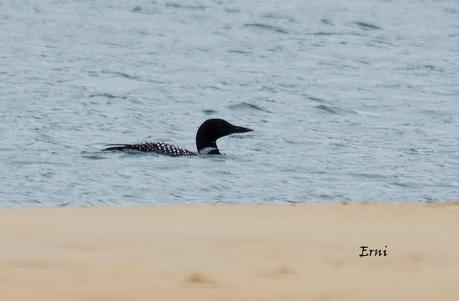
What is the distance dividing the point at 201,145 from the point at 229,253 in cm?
900

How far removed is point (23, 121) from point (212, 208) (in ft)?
31.3

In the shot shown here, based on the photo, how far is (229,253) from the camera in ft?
20.6

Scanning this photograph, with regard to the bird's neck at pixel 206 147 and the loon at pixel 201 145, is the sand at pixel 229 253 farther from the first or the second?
the bird's neck at pixel 206 147

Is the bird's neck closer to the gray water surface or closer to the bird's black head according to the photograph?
the bird's black head

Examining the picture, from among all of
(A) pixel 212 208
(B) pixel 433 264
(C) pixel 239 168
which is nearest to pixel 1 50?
(C) pixel 239 168

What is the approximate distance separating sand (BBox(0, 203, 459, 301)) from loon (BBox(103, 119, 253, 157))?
6.58m

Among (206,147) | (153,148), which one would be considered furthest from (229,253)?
(206,147)

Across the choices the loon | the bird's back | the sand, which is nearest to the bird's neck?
the loon

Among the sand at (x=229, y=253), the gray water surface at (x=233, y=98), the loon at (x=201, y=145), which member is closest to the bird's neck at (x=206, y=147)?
the loon at (x=201, y=145)

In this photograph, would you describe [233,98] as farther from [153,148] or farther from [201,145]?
[153,148]

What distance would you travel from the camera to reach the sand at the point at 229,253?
18.1 feet

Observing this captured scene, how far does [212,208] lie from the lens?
26.0 feet

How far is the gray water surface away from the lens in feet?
43.3

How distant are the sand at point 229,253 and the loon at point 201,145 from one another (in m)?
6.58
